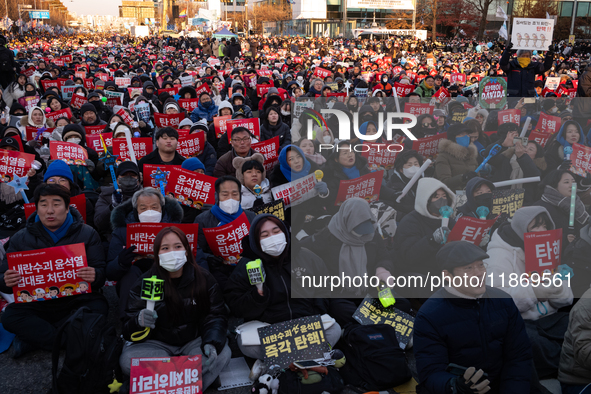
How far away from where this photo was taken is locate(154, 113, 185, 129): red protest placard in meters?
9.23

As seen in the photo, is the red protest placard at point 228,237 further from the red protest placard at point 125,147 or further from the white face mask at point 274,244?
the red protest placard at point 125,147

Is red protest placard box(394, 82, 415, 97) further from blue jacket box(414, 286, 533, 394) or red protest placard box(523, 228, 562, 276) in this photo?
blue jacket box(414, 286, 533, 394)

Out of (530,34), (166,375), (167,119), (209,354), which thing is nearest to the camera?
(166,375)

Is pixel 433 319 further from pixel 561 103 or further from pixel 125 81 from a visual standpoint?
pixel 125 81

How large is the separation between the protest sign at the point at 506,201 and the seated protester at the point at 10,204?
17.0ft

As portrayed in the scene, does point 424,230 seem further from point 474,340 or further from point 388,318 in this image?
point 474,340

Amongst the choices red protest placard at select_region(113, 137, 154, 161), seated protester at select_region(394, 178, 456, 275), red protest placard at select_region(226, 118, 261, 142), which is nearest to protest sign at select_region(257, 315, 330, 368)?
seated protester at select_region(394, 178, 456, 275)

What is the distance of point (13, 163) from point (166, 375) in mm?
4135

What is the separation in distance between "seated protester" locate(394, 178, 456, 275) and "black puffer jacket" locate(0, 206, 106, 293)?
245 centimetres

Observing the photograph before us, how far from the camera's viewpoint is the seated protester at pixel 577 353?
2.86 meters

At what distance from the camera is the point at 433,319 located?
2699 mm

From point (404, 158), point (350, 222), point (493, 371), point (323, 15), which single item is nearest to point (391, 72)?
point (404, 158)

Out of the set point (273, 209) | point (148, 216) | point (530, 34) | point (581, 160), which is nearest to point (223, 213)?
point (273, 209)

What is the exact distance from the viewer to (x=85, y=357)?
3.17m
